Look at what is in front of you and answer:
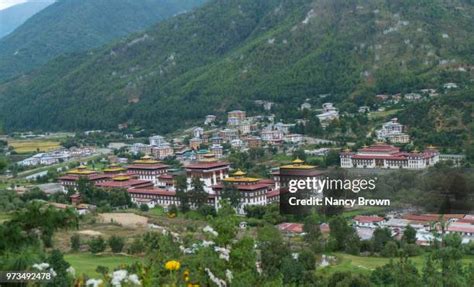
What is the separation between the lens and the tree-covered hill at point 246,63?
58.9 metres

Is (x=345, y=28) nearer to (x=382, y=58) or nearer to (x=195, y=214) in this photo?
(x=382, y=58)

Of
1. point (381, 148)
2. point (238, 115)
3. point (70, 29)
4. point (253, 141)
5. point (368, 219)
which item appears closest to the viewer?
point (368, 219)

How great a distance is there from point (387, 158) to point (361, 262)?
49.3 feet

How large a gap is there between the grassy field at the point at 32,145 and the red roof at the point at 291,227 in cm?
3415

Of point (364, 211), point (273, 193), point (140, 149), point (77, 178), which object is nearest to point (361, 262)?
point (364, 211)

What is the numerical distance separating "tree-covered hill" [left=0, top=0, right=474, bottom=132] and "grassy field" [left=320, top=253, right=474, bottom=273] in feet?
105

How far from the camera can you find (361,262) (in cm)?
2031

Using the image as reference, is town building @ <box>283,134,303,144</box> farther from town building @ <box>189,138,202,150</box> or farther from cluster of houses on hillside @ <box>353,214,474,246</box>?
cluster of houses on hillside @ <box>353,214,474,246</box>

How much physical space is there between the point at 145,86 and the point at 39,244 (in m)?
70.8

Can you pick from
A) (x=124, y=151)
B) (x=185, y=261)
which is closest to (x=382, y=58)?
(x=124, y=151)

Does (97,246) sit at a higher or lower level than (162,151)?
lower

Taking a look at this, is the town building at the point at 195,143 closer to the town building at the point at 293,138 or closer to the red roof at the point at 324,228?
the town building at the point at 293,138

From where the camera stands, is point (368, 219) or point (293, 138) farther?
point (293, 138)

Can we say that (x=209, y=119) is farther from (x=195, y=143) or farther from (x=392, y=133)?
(x=392, y=133)
